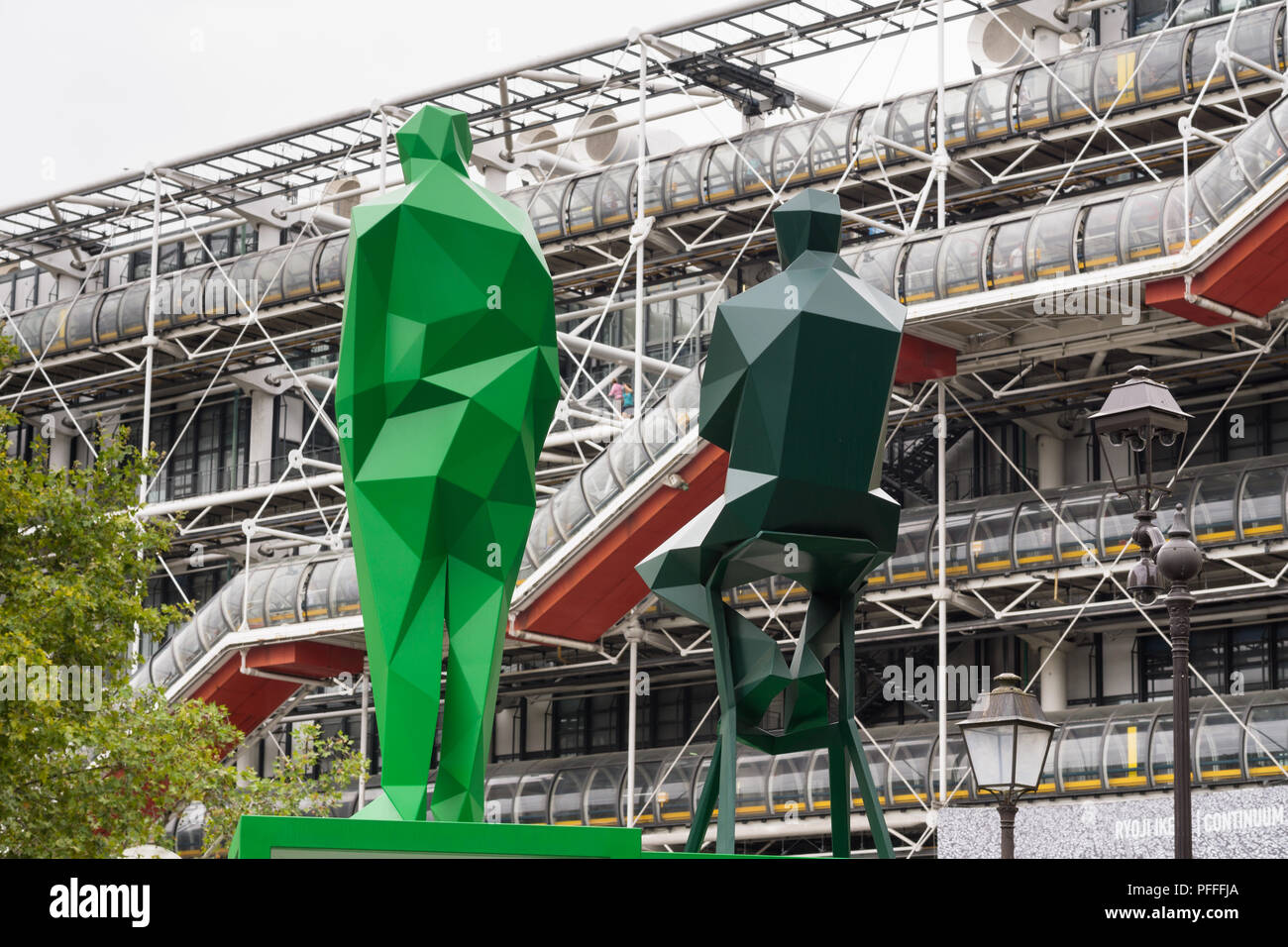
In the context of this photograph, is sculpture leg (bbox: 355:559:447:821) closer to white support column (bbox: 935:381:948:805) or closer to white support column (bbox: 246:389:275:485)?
white support column (bbox: 935:381:948:805)

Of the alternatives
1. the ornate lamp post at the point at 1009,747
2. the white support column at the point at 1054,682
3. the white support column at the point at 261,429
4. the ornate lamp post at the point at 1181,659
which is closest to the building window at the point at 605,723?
the white support column at the point at 1054,682

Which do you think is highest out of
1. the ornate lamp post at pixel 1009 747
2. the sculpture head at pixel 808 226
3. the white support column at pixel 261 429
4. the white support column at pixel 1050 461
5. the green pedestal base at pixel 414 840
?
the white support column at pixel 261 429

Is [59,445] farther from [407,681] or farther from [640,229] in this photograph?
[407,681]

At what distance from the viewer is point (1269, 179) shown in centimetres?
2120

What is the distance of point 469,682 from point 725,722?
1.62m

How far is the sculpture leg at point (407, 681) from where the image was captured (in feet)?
30.5

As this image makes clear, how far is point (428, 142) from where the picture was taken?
9.77 metres

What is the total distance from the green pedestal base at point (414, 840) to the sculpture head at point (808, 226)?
319cm

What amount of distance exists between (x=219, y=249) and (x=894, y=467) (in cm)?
1568

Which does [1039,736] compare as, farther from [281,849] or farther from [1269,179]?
[1269,179]

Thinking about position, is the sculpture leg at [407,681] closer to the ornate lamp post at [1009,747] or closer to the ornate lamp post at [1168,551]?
the ornate lamp post at [1009,747]

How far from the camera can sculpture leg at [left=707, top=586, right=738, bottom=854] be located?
33.4 feet

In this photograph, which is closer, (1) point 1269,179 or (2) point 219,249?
(1) point 1269,179
